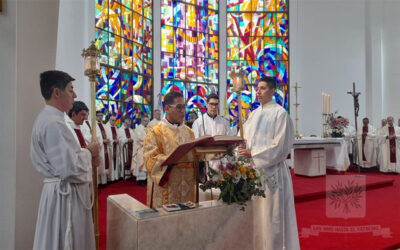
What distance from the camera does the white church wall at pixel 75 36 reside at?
7.04 metres

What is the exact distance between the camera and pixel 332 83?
43.1 feet

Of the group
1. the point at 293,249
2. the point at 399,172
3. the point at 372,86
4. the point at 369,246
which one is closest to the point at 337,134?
the point at 399,172

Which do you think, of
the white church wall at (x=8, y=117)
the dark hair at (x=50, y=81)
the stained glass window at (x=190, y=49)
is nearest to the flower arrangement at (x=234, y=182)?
the dark hair at (x=50, y=81)

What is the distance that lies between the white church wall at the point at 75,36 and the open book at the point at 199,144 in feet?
19.0

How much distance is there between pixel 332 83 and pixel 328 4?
372 centimetres

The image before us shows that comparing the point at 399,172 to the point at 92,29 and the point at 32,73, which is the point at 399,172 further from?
the point at 32,73

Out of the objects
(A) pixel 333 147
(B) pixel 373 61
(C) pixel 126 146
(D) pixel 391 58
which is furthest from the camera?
(D) pixel 391 58

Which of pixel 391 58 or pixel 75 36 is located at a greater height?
pixel 391 58

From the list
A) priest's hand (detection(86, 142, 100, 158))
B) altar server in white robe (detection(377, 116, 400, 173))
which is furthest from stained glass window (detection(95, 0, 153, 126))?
altar server in white robe (detection(377, 116, 400, 173))

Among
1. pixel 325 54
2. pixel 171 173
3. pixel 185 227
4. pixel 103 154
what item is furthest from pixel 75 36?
pixel 325 54

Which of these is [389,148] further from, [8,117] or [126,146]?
[8,117]

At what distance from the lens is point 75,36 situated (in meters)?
7.41

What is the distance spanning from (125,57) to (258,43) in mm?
6306

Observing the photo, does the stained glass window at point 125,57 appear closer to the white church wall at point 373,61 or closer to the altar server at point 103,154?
the altar server at point 103,154
